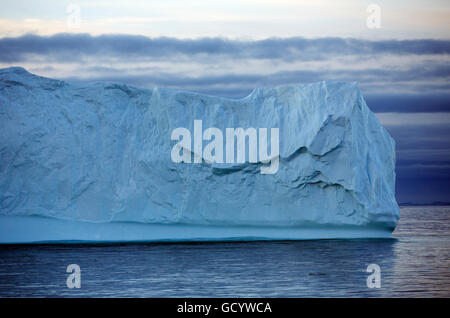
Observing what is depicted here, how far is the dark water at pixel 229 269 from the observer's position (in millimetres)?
11477

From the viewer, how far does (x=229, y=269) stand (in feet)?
44.5

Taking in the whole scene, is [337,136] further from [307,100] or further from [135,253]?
[135,253]

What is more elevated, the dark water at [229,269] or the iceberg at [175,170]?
the iceberg at [175,170]

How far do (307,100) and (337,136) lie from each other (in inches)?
60.3

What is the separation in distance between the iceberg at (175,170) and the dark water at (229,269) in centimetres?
56

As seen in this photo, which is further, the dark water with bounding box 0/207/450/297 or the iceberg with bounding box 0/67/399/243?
the iceberg with bounding box 0/67/399/243

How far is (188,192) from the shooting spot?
17.9 meters

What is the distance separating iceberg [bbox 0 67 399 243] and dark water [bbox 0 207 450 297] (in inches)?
22.2

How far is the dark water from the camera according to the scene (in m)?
11.5

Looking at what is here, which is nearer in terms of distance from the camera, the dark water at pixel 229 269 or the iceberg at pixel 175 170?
the dark water at pixel 229 269

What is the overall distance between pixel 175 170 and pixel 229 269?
497 cm

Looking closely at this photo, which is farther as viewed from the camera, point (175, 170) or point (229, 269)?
point (175, 170)
